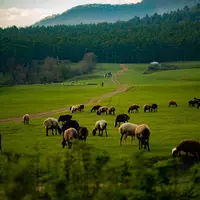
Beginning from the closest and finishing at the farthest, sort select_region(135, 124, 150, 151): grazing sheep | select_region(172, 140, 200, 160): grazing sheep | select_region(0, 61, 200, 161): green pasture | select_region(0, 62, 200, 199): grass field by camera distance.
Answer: select_region(172, 140, 200, 160): grazing sheep
select_region(135, 124, 150, 151): grazing sheep
select_region(0, 62, 200, 199): grass field
select_region(0, 61, 200, 161): green pasture

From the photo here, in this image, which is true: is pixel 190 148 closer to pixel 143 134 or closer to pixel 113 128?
pixel 143 134

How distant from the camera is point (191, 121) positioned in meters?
37.2

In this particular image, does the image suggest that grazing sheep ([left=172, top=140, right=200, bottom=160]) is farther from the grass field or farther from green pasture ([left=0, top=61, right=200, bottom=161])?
green pasture ([left=0, top=61, right=200, bottom=161])

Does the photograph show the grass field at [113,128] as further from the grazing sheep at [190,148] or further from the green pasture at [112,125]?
the grazing sheep at [190,148]

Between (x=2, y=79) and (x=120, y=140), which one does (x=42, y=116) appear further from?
(x=2, y=79)

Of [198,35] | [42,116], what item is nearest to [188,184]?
[42,116]

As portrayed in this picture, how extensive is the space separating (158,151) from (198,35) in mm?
162258

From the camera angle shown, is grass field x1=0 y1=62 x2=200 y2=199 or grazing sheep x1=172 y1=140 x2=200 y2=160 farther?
grass field x1=0 y1=62 x2=200 y2=199

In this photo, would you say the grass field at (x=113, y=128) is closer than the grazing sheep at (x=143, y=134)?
No

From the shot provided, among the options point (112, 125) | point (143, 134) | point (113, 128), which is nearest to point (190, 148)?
point (143, 134)

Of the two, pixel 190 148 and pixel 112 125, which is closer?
pixel 190 148

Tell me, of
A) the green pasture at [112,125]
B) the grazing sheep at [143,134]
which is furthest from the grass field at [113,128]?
the grazing sheep at [143,134]

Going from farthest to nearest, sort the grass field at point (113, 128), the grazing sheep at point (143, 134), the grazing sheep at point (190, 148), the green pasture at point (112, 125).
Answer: the green pasture at point (112, 125) < the grass field at point (113, 128) < the grazing sheep at point (143, 134) < the grazing sheep at point (190, 148)

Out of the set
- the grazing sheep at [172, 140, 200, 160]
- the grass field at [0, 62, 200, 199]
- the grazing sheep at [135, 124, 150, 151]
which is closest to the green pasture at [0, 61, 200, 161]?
the grass field at [0, 62, 200, 199]
